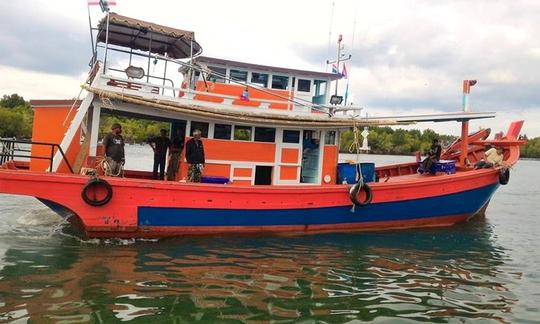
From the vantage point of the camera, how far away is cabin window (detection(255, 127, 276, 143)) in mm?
11680

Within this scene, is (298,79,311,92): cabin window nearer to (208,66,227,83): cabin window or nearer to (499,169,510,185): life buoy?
(208,66,227,83): cabin window

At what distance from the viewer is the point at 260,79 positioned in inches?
487

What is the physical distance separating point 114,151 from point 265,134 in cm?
372

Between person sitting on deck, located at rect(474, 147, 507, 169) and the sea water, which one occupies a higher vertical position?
person sitting on deck, located at rect(474, 147, 507, 169)

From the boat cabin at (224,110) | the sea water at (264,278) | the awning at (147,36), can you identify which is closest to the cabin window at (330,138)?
the boat cabin at (224,110)

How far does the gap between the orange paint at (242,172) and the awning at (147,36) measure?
3.10 metres

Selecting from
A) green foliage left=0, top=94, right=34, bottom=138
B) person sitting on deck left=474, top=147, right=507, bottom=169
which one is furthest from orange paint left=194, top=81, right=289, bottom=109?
green foliage left=0, top=94, right=34, bottom=138

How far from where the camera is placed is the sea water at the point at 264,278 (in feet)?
20.0

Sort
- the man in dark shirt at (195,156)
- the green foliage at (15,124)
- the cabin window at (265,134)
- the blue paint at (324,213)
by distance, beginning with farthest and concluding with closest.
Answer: the green foliage at (15,124), the cabin window at (265,134), the man in dark shirt at (195,156), the blue paint at (324,213)

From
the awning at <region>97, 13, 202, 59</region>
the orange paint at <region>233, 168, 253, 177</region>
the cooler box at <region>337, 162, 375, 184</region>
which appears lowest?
the orange paint at <region>233, 168, 253, 177</region>

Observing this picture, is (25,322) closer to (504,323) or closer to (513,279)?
(504,323)

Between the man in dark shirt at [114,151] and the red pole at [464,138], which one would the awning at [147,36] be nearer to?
the man in dark shirt at [114,151]

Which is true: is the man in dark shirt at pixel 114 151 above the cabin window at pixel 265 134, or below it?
below

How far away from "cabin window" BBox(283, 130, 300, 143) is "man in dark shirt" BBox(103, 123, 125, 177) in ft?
13.3
